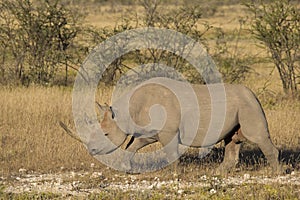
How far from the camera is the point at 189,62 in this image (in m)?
18.1

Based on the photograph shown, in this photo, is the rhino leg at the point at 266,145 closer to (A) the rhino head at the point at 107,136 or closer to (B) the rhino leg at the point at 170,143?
(B) the rhino leg at the point at 170,143

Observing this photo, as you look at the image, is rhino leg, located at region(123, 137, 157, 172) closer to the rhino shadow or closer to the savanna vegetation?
the rhino shadow

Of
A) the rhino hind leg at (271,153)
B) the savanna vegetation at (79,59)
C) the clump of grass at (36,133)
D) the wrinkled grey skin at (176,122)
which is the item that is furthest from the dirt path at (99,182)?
the savanna vegetation at (79,59)

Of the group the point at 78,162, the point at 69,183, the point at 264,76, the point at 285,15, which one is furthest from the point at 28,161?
the point at 264,76

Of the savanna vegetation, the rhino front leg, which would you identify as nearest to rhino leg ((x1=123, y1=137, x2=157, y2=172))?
the rhino front leg

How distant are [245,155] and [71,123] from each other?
3.98 m

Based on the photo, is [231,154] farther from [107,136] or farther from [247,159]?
[107,136]

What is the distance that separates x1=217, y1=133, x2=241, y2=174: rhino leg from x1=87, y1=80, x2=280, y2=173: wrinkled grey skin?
188mm

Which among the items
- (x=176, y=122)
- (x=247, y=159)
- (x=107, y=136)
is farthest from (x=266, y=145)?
(x=107, y=136)

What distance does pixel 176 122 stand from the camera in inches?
380

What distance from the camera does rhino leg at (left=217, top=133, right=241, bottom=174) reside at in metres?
10.2

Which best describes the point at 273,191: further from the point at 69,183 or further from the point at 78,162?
the point at 78,162

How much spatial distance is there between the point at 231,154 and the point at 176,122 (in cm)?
132

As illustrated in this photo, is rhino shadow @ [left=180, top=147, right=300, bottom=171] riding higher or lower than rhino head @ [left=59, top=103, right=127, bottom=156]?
lower
